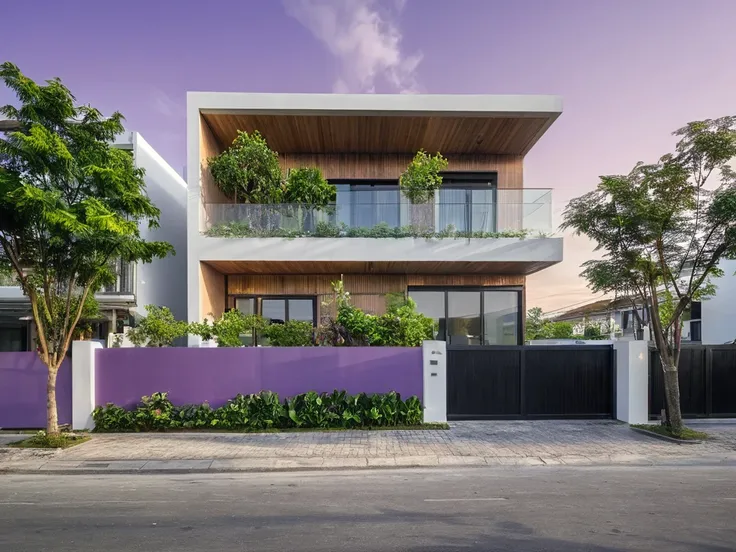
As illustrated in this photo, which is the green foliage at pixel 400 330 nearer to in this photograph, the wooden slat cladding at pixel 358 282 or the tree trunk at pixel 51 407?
the wooden slat cladding at pixel 358 282

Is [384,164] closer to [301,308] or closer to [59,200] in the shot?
[301,308]

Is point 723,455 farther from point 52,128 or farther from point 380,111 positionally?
point 52,128

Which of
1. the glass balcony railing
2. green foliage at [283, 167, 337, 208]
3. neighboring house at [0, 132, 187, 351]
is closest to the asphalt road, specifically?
neighboring house at [0, 132, 187, 351]

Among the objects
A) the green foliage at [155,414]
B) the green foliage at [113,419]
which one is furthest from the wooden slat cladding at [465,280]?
the green foliage at [113,419]

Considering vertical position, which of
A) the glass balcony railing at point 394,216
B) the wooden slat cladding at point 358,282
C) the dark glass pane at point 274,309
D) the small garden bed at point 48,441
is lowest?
the small garden bed at point 48,441

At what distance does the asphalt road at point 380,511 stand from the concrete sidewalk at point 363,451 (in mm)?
372

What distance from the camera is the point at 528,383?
11.5m

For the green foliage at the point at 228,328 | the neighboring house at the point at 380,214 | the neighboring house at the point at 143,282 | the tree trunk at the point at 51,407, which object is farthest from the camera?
the neighboring house at the point at 143,282

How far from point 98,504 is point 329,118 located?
11.1 meters

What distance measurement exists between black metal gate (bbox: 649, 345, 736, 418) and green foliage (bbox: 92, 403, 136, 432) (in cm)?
1147

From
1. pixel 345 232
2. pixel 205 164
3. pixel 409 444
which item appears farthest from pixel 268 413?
pixel 205 164

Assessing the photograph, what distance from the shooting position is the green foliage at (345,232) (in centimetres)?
1379

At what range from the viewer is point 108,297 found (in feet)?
46.1

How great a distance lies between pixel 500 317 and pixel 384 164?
247 inches
